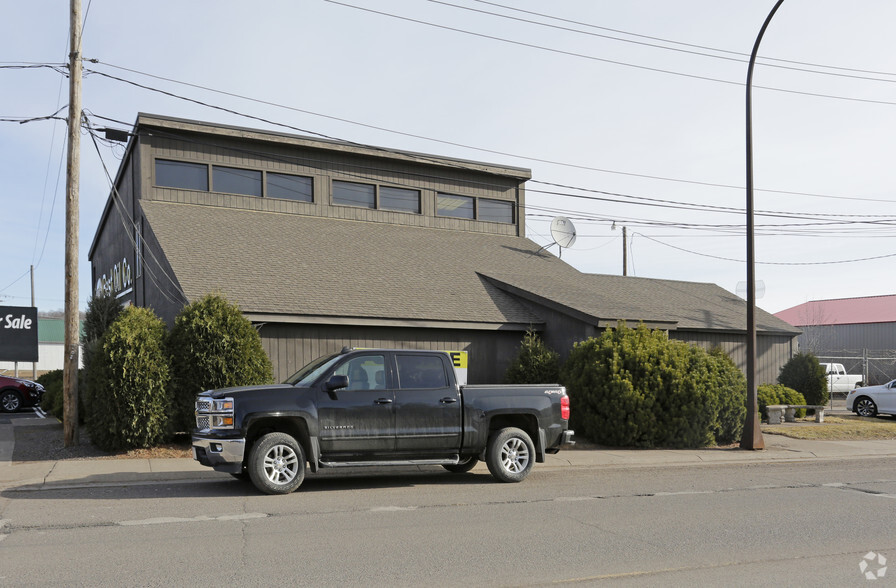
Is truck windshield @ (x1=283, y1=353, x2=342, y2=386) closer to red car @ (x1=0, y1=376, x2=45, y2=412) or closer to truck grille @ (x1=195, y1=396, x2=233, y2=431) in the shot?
truck grille @ (x1=195, y1=396, x2=233, y2=431)

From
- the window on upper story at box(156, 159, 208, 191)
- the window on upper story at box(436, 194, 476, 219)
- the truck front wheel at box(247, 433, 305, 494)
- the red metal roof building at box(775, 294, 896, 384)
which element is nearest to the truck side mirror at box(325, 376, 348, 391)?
the truck front wheel at box(247, 433, 305, 494)

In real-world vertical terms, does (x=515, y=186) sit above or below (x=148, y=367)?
above

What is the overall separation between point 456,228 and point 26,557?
21.1 m

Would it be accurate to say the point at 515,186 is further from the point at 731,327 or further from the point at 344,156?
the point at 731,327

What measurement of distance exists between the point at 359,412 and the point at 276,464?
1.29 metres

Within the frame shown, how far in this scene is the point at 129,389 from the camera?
1368 cm

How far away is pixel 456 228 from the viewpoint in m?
26.9

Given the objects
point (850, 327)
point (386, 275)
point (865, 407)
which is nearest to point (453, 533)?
point (386, 275)

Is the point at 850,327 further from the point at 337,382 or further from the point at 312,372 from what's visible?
the point at 337,382

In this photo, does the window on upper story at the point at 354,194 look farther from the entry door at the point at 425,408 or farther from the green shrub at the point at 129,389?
the entry door at the point at 425,408

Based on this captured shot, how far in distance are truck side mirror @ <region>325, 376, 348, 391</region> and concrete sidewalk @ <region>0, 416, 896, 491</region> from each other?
108 inches

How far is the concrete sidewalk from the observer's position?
37.4 feet

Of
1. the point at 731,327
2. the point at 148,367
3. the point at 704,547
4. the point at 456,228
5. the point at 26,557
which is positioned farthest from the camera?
the point at 456,228

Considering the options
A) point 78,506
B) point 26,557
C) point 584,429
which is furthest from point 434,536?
point 584,429
